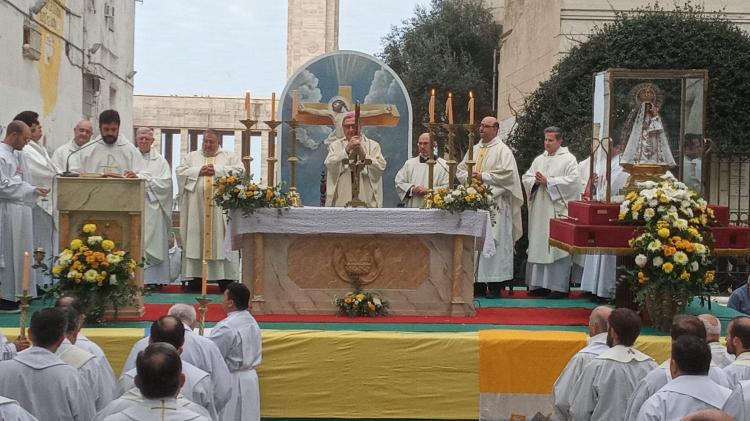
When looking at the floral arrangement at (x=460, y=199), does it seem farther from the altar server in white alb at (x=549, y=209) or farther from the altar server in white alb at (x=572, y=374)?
the altar server in white alb at (x=572, y=374)

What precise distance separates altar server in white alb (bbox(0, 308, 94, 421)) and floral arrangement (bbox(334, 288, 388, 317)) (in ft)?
14.8

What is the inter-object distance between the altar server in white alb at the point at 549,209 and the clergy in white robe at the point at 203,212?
331cm

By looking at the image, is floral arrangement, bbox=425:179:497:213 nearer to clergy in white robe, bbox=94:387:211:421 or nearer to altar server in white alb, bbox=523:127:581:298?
altar server in white alb, bbox=523:127:581:298

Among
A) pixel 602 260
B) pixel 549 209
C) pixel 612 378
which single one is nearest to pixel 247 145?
pixel 549 209

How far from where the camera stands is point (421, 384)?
29.2 feet

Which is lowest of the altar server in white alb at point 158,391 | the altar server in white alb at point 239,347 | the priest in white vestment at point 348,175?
the altar server in white alb at point 239,347

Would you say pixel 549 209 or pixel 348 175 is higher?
pixel 348 175

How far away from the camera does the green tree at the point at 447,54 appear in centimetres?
2858

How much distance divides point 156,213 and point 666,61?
10783mm

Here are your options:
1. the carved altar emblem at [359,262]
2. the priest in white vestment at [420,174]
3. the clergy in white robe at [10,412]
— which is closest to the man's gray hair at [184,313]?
the clergy in white robe at [10,412]

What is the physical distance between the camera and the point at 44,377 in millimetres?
5453

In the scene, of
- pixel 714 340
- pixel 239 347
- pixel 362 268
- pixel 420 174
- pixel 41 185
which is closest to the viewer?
pixel 714 340

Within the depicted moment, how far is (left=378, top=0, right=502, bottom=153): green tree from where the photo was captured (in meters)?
28.6

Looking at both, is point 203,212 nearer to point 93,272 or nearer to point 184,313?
point 93,272
